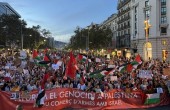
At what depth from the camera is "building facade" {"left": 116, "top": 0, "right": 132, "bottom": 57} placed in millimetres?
97831

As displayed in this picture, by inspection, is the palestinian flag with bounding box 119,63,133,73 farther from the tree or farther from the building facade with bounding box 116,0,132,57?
the building facade with bounding box 116,0,132,57

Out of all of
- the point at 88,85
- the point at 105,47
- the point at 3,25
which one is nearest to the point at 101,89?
the point at 88,85

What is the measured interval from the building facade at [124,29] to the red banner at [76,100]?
72.1m

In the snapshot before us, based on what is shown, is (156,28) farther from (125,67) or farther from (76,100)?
(76,100)

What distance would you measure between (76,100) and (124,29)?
90.9 metres

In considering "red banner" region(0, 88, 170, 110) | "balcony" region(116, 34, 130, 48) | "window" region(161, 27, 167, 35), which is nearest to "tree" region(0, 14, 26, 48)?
"balcony" region(116, 34, 130, 48)

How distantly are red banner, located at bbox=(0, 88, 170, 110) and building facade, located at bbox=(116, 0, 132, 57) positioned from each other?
237 feet

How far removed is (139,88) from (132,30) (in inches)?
2830

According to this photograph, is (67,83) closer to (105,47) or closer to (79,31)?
(105,47)

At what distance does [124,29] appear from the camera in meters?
106

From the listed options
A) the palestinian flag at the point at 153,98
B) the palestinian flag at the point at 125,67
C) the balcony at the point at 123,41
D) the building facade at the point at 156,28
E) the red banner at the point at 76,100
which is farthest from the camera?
the balcony at the point at 123,41

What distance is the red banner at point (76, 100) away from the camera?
15.9 meters

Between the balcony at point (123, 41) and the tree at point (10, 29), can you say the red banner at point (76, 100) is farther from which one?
the balcony at point (123, 41)

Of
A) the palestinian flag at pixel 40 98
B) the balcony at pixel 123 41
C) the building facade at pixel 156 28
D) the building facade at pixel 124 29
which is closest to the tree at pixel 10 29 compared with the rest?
the building facade at pixel 124 29
